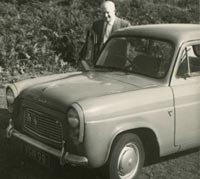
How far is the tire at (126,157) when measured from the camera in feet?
15.5

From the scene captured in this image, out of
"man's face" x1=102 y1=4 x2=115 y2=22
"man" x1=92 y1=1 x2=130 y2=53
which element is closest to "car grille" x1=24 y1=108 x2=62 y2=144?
"man" x1=92 y1=1 x2=130 y2=53

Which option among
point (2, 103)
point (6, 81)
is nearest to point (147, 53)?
point (2, 103)

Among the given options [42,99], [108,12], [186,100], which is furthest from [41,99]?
[108,12]

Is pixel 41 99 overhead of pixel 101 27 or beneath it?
beneath

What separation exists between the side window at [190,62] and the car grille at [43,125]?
1.53 meters

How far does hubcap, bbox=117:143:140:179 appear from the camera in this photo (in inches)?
190

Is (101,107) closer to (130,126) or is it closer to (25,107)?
(130,126)

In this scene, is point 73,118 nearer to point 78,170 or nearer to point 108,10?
point 78,170

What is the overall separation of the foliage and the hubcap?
5312 mm

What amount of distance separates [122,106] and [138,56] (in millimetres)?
1052

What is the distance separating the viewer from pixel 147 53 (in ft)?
18.2

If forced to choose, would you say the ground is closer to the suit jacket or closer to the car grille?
the car grille

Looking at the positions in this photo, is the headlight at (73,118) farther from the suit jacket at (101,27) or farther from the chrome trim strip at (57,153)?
the suit jacket at (101,27)

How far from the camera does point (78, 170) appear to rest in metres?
5.32
